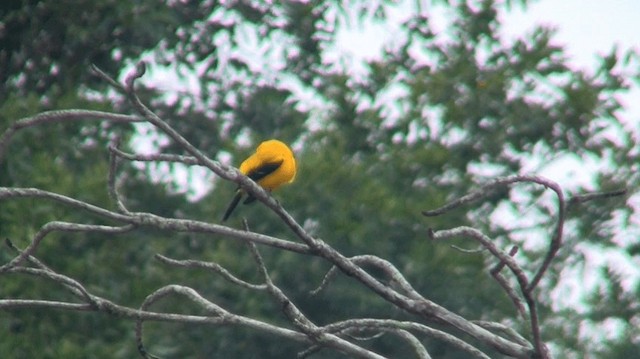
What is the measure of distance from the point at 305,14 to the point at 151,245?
3.03 m

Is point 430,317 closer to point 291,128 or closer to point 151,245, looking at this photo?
point 151,245

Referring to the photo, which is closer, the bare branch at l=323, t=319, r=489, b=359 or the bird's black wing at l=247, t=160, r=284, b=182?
the bare branch at l=323, t=319, r=489, b=359

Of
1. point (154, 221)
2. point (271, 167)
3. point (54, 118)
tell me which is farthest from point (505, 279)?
point (271, 167)

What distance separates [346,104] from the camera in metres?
15.9

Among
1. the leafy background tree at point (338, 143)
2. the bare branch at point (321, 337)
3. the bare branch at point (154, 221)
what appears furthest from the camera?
the leafy background tree at point (338, 143)

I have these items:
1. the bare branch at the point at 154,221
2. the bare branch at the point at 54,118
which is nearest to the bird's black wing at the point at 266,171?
the bare branch at the point at 154,221

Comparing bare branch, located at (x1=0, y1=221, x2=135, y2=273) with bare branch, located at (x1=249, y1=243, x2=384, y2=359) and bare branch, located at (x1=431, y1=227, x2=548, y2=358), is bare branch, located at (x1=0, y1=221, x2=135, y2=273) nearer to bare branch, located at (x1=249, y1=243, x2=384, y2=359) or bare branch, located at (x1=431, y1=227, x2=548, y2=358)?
bare branch, located at (x1=249, y1=243, x2=384, y2=359)

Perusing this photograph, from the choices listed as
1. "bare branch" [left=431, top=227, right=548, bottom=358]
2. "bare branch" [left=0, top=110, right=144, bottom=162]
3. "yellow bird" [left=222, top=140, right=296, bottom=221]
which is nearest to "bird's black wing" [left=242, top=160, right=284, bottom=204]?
"yellow bird" [left=222, top=140, right=296, bottom=221]

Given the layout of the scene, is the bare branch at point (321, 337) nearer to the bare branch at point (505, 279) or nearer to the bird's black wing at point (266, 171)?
the bare branch at point (505, 279)

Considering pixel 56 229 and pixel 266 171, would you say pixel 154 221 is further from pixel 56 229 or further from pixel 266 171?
pixel 266 171

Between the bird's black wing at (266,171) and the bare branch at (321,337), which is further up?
the bird's black wing at (266,171)

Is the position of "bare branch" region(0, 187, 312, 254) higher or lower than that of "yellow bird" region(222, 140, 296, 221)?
lower

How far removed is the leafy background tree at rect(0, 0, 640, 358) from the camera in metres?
13.2

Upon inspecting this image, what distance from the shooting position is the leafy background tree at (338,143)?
13.2m
